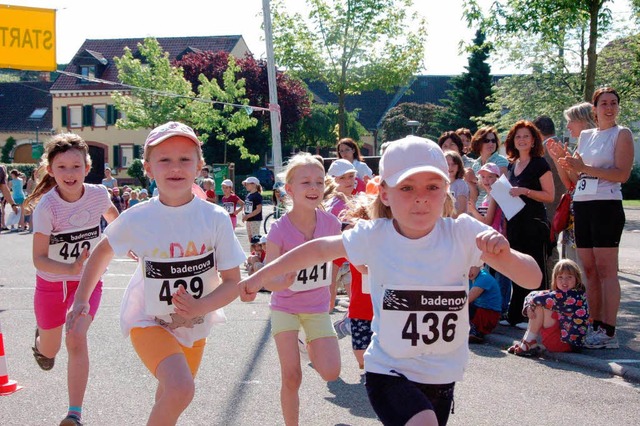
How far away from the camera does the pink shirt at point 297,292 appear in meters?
5.56

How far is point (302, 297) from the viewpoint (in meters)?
5.58

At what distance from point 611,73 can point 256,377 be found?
34.5 metres

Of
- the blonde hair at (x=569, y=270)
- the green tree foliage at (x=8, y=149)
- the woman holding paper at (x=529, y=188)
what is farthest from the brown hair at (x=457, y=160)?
the green tree foliage at (x=8, y=149)

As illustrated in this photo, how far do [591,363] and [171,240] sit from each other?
15.3ft

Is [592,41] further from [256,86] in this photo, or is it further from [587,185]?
[256,86]

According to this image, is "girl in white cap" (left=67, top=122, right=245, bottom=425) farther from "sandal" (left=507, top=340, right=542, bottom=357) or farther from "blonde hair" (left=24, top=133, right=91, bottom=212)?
"sandal" (left=507, top=340, right=542, bottom=357)

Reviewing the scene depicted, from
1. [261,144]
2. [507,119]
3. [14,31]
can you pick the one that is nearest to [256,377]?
[14,31]

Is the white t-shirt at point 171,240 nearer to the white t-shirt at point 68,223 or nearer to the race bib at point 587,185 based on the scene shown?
the white t-shirt at point 68,223

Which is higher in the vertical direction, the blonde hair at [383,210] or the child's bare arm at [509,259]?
the blonde hair at [383,210]

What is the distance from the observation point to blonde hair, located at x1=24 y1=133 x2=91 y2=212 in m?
6.11

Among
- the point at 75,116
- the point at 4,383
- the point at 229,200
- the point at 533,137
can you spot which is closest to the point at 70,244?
the point at 4,383

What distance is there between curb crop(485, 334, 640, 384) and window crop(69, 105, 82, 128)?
59.9 m

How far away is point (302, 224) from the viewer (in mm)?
5859

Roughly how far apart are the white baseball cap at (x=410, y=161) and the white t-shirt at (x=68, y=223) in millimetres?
3102
